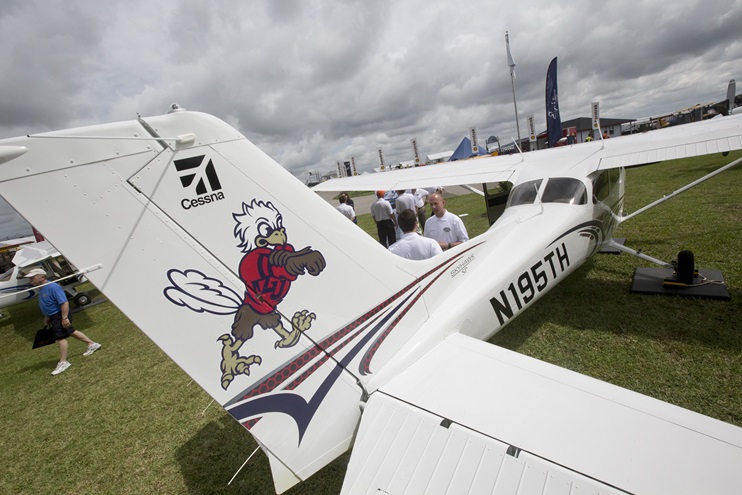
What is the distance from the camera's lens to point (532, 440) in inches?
56.6

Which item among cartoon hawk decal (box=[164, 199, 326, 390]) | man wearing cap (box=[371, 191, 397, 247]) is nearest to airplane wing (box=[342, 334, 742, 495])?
cartoon hawk decal (box=[164, 199, 326, 390])

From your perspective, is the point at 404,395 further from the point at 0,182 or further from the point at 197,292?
the point at 0,182

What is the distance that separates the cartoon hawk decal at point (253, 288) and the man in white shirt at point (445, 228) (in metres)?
3.36

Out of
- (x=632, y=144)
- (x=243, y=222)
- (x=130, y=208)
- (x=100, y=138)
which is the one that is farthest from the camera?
(x=632, y=144)

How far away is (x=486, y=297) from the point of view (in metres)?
2.72

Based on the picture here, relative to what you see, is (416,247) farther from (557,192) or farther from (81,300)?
(81,300)

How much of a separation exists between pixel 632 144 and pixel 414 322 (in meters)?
5.53

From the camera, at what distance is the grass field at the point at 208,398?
3.03 meters

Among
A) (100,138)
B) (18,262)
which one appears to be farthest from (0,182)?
(18,262)

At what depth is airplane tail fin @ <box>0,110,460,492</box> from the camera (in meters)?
1.31

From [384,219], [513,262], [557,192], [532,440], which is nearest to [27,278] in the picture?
[384,219]

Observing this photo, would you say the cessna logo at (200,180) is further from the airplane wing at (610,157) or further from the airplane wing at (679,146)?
the airplane wing at (679,146)

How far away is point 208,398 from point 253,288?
3330 mm

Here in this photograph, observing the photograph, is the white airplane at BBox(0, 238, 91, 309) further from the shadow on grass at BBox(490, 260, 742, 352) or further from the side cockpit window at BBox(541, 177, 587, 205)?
the side cockpit window at BBox(541, 177, 587, 205)
